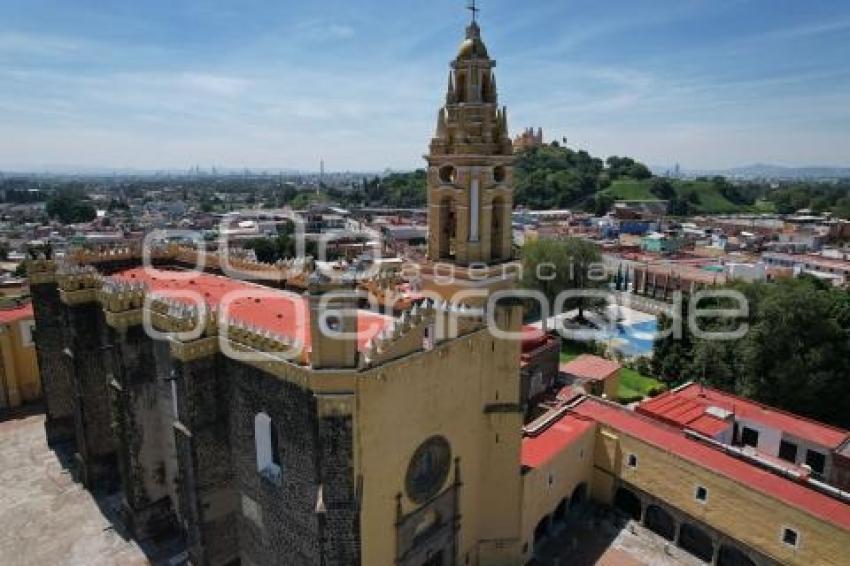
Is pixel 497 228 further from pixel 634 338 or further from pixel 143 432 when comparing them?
pixel 634 338

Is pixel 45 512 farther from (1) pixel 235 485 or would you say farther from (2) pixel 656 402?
(2) pixel 656 402

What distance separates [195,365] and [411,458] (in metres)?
6.96

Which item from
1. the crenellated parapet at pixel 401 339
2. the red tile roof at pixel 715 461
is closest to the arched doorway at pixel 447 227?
the crenellated parapet at pixel 401 339

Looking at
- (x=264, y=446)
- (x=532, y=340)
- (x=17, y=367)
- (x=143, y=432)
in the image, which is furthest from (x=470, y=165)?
(x=17, y=367)

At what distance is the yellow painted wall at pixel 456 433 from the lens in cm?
1434

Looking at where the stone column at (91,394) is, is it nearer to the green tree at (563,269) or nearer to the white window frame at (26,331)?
the white window frame at (26,331)

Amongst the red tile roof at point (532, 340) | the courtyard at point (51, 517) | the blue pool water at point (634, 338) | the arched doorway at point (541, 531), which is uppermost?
the red tile roof at point (532, 340)

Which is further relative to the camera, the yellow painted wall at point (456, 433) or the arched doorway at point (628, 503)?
the arched doorway at point (628, 503)

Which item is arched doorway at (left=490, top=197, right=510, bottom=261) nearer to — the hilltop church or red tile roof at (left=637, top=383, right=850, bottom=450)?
the hilltop church

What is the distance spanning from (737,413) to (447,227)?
18.4 m

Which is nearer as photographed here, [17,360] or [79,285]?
[79,285]

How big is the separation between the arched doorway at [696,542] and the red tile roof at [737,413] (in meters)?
4.71

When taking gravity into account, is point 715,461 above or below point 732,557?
above

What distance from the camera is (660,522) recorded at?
72.3 feet
